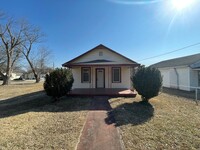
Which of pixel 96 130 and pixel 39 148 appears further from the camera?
pixel 96 130

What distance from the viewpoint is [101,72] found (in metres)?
15.7

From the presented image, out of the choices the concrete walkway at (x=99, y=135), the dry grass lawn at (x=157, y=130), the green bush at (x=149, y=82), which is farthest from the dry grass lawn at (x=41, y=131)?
the green bush at (x=149, y=82)

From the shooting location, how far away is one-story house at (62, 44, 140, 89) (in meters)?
15.5

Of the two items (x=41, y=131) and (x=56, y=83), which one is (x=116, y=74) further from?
(x=41, y=131)

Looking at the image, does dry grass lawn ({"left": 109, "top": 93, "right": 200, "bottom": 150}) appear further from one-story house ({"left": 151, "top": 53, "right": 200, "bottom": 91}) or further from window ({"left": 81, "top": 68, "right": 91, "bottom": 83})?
one-story house ({"left": 151, "top": 53, "right": 200, "bottom": 91})

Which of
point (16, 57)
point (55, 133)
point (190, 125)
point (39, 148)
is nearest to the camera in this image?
point (39, 148)

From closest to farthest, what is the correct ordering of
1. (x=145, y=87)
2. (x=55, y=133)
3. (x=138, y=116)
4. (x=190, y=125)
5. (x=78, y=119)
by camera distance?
(x=55, y=133)
(x=190, y=125)
(x=78, y=119)
(x=138, y=116)
(x=145, y=87)

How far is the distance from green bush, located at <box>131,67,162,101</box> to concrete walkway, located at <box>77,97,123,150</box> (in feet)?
10.7

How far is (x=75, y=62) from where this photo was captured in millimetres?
15367

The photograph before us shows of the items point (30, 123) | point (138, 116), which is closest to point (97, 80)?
point (138, 116)

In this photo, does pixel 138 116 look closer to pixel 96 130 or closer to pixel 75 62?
pixel 96 130

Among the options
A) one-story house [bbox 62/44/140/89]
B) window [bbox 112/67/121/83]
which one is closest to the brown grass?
one-story house [bbox 62/44/140/89]

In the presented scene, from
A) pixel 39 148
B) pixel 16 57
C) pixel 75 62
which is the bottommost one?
pixel 39 148

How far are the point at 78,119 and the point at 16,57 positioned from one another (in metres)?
32.7
